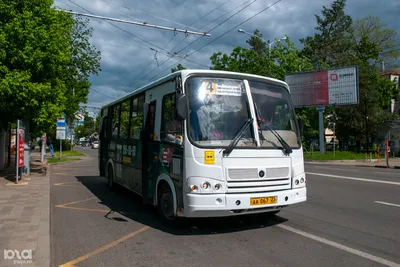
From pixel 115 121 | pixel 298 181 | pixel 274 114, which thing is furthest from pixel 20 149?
pixel 298 181

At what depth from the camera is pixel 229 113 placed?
6258 mm

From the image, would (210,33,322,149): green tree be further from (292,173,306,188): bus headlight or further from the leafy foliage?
(292,173,306,188): bus headlight

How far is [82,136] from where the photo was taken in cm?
12900

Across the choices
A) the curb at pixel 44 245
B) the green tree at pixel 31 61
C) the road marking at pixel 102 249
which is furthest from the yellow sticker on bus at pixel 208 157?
the green tree at pixel 31 61

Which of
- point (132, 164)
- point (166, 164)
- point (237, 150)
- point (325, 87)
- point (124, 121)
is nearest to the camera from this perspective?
point (237, 150)

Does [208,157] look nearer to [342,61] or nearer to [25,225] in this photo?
[25,225]

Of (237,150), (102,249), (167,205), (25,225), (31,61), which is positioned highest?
(31,61)

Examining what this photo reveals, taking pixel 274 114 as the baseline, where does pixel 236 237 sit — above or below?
below

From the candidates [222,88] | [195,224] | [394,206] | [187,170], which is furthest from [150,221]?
[394,206]

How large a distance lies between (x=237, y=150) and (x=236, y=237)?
1.43 m

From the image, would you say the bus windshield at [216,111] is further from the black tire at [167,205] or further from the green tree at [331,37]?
the green tree at [331,37]

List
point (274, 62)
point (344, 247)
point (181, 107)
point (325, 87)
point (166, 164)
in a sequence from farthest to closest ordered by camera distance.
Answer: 1. point (274, 62)
2. point (325, 87)
3. point (166, 164)
4. point (181, 107)
5. point (344, 247)

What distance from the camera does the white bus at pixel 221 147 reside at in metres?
5.84

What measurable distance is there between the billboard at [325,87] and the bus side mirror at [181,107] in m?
28.9
